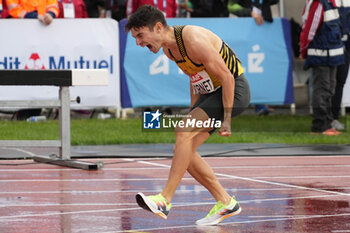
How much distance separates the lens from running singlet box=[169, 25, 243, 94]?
6648mm

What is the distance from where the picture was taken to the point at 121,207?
7.56 meters

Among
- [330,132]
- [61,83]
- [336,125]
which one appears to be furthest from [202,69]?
[336,125]

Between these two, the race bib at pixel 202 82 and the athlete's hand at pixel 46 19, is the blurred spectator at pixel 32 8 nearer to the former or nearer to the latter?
the athlete's hand at pixel 46 19

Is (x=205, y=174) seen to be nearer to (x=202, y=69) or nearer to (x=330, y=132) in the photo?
(x=202, y=69)

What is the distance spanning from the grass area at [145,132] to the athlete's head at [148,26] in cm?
650

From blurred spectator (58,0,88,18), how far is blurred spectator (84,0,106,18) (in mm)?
767

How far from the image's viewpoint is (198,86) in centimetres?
688

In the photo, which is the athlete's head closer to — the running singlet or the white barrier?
the running singlet

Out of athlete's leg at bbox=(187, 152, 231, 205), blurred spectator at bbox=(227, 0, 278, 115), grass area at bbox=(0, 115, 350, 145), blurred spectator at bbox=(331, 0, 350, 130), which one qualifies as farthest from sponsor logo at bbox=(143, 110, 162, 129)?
blurred spectator at bbox=(227, 0, 278, 115)

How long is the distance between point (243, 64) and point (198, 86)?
961 centimetres

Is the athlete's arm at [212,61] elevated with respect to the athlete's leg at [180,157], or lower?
elevated

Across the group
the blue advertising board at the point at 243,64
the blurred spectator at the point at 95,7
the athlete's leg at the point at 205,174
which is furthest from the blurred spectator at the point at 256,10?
the athlete's leg at the point at 205,174

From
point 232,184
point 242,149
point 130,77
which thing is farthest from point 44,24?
point 232,184

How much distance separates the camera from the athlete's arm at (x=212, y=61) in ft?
21.2
